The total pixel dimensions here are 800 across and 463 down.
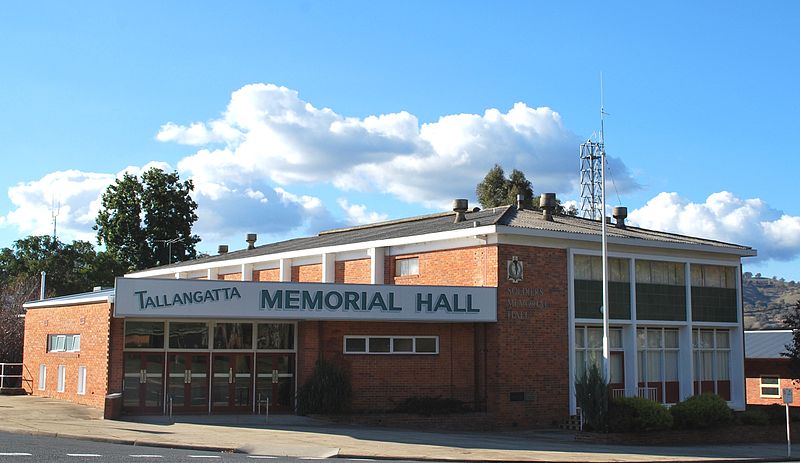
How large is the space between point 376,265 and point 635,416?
10.9 meters

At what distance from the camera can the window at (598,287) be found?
33094 mm

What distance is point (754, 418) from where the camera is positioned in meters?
32.6

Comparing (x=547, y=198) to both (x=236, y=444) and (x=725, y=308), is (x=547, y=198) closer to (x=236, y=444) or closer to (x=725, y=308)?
(x=725, y=308)

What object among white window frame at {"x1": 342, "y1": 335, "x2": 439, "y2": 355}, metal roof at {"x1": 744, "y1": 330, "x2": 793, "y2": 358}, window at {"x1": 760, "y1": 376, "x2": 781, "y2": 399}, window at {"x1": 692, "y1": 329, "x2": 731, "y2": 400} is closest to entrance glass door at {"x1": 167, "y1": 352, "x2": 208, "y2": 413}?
white window frame at {"x1": 342, "y1": 335, "x2": 439, "y2": 355}

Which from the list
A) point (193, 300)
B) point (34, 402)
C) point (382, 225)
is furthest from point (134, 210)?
point (193, 300)

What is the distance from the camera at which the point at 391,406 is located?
98.4 ft

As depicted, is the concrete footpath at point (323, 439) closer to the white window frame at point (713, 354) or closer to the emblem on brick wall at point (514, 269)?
the emblem on brick wall at point (514, 269)

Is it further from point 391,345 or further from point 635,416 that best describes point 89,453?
point 635,416

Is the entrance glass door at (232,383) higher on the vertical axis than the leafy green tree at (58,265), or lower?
lower

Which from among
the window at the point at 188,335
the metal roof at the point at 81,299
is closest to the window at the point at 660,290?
the window at the point at 188,335

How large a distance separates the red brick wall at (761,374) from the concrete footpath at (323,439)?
20.7 meters

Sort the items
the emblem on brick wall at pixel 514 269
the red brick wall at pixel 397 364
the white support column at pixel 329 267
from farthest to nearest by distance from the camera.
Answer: the white support column at pixel 329 267 < the emblem on brick wall at pixel 514 269 < the red brick wall at pixel 397 364

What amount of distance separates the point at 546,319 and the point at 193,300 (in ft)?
39.1

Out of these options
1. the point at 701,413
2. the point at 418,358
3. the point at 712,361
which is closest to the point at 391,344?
the point at 418,358
